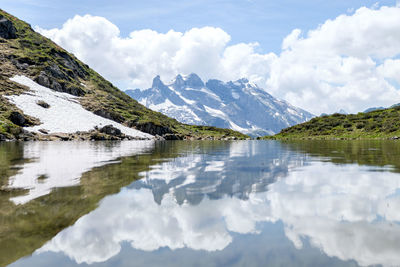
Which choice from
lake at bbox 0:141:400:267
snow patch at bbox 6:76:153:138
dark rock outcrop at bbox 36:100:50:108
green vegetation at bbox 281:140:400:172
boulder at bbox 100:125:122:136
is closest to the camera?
lake at bbox 0:141:400:267

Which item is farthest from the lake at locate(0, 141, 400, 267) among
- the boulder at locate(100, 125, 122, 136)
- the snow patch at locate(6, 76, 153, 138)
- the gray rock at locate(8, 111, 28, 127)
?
the boulder at locate(100, 125, 122, 136)

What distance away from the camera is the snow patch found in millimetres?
142750

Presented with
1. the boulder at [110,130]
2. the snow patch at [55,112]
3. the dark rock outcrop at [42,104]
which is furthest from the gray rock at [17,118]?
the boulder at [110,130]

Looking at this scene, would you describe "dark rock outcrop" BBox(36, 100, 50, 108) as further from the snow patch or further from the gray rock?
the gray rock

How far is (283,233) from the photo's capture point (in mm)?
10734

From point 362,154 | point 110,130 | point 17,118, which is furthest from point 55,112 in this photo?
point 362,154

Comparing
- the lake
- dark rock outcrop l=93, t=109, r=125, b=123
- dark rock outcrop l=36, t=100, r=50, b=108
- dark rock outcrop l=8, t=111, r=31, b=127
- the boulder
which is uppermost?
dark rock outcrop l=36, t=100, r=50, b=108

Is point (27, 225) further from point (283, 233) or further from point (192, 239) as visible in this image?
point (283, 233)

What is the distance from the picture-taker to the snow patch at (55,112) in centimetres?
14275

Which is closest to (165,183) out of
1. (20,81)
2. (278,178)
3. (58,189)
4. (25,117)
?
(58,189)

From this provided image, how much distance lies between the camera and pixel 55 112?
525 ft

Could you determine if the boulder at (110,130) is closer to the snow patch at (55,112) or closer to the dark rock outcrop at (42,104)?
the snow patch at (55,112)

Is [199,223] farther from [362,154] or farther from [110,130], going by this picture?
[110,130]

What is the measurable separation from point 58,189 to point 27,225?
7221 millimetres
